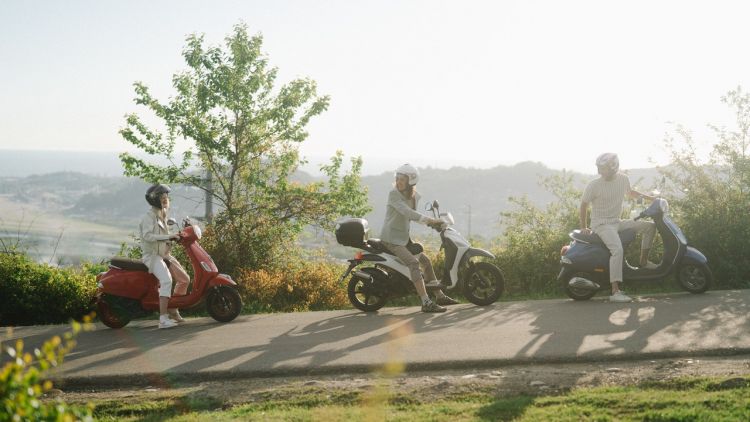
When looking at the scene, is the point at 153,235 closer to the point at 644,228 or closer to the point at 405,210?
the point at 405,210

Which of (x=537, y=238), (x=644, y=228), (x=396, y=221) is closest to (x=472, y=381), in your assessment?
(x=396, y=221)

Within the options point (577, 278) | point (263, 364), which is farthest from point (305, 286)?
point (263, 364)

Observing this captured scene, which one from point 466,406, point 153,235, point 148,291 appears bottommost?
point 466,406

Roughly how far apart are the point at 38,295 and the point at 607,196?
25.3 feet

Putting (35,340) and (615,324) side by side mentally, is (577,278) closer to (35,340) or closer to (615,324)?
(615,324)

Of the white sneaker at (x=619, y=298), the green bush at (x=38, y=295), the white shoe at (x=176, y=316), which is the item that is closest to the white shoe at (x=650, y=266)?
the white sneaker at (x=619, y=298)

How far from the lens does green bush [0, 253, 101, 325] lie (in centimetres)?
1054

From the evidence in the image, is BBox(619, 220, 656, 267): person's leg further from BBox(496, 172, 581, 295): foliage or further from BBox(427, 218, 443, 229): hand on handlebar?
BBox(427, 218, 443, 229): hand on handlebar

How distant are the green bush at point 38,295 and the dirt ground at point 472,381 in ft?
15.1

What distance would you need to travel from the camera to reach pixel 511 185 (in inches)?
7170

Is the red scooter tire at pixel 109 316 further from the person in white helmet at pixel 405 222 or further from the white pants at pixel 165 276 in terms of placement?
the person in white helmet at pixel 405 222

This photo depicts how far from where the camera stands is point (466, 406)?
5312 millimetres

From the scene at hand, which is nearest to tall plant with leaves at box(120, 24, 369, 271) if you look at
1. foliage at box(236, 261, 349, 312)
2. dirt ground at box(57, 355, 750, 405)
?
foliage at box(236, 261, 349, 312)

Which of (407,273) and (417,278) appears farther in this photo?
(407,273)
